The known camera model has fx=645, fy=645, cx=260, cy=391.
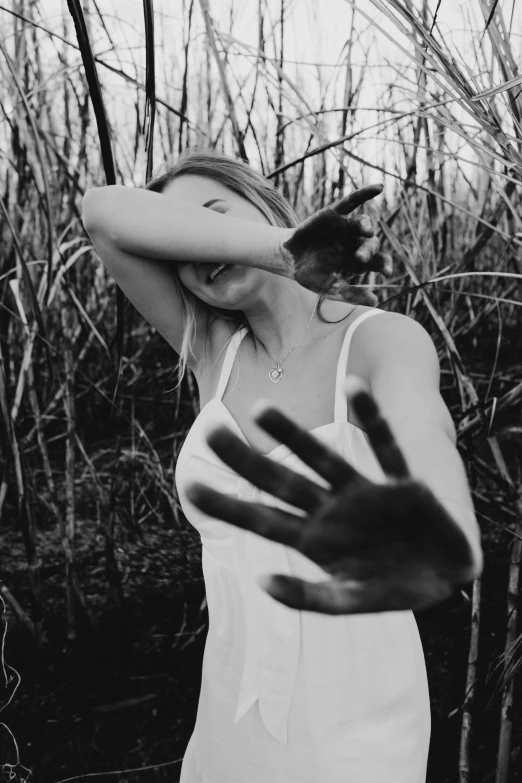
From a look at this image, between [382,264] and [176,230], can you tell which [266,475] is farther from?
[176,230]

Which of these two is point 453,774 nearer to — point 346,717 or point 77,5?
point 346,717

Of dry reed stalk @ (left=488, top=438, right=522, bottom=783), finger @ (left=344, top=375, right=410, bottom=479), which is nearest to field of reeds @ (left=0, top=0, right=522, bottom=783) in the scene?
dry reed stalk @ (left=488, top=438, right=522, bottom=783)

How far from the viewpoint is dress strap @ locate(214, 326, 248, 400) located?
901 mm

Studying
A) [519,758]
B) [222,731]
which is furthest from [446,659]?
[222,731]

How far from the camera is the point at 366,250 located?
1.78ft

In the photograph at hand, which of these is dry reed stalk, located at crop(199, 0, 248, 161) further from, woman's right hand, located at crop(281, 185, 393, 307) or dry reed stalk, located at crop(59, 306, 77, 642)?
dry reed stalk, located at crop(59, 306, 77, 642)

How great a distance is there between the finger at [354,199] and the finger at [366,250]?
32 mm

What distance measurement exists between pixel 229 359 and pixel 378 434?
65 cm

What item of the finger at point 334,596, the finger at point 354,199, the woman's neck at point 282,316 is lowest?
the finger at point 334,596

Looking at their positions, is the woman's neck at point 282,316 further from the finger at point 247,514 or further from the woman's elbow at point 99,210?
the finger at point 247,514

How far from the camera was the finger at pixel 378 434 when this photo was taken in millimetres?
293

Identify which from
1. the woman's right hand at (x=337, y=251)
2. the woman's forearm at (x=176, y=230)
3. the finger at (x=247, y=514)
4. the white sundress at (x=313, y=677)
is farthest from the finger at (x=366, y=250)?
the finger at (x=247, y=514)

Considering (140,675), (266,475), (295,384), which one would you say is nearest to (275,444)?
(295,384)

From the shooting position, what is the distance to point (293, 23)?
129 centimetres
